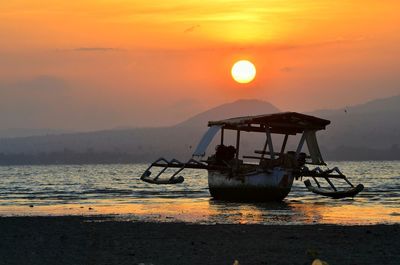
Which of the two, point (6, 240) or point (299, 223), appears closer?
point (6, 240)

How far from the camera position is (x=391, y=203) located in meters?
49.7

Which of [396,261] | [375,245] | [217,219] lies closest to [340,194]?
[217,219]

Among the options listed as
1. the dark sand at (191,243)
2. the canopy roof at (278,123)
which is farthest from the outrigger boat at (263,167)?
the dark sand at (191,243)

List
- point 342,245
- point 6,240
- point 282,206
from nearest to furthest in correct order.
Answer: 1. point 342,245
2. point 6,240
3. point 282,206

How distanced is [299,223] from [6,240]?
39.1 feet

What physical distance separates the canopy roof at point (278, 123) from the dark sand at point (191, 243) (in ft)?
59.9

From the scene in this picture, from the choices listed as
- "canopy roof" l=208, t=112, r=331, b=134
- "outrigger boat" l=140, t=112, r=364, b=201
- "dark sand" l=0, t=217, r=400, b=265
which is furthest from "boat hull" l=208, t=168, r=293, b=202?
"dark sand" l=0, t=217, r=400, b=265

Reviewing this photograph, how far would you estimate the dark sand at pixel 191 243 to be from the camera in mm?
20172

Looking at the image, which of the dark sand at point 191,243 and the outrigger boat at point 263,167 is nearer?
the dark sand at point 191,243

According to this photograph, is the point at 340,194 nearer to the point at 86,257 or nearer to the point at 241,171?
the point at 241,171

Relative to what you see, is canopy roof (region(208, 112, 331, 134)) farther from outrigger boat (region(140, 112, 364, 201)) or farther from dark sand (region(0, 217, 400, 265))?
dark sand (region(0, 217, 400, 265))

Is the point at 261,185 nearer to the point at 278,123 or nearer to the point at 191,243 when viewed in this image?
the point at 278,123

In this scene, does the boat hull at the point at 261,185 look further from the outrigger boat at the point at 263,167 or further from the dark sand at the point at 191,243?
the dark sand at the point at 191,243

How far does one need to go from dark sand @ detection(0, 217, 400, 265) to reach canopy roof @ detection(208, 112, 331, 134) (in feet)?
59.9
